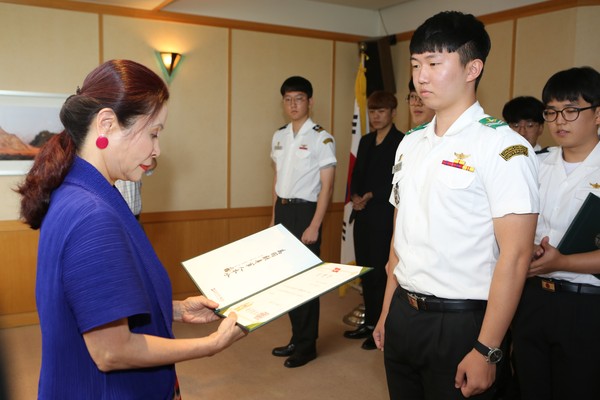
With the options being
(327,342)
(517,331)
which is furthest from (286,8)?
(517,331)

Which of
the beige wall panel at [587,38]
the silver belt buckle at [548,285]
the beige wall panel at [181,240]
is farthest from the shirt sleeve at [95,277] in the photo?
the beige wall panel at [587,38]

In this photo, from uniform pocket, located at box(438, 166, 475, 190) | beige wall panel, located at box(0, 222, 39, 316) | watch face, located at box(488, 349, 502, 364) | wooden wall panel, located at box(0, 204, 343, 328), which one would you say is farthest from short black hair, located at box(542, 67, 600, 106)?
beige wall panel, located at box(0, 222, 39, 316)

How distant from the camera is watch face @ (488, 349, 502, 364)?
1.48 metres

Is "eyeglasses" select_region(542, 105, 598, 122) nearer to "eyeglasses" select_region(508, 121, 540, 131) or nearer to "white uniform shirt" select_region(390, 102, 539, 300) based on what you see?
"white uniform shirt" select_region(390, 102, 539, 300)

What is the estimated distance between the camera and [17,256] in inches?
170

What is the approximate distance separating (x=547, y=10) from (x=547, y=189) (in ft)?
8.29

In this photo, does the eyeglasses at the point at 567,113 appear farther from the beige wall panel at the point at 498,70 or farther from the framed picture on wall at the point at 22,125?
the framed picture on wall at the point at 22,125

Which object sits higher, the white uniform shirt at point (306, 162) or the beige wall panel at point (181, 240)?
the white uniform shirt at point (306, 162)

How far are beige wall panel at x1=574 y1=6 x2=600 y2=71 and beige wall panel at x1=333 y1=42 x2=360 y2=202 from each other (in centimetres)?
234

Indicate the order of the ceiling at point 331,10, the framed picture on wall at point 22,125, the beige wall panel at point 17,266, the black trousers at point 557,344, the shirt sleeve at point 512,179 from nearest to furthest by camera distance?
the shirt sleeve at point 512,179
the black trousers at point 557,344
the framed picture on wall at point 22,125
the beige wall panel at point 17,266
the ceiling at point 331,10

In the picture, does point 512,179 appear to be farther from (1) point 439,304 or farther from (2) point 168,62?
(2) point 168,62

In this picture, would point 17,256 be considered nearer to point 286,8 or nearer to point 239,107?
point 239,107

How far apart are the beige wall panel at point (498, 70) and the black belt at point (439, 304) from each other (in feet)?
10.9

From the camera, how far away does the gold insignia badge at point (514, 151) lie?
1.46m
